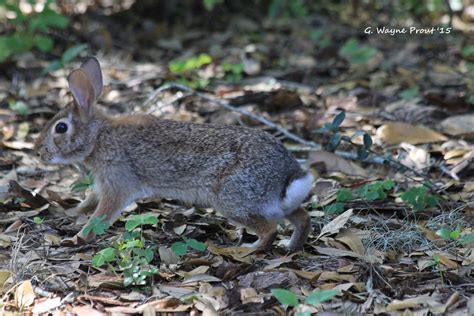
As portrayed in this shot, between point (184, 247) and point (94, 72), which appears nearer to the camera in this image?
point (184, 247)

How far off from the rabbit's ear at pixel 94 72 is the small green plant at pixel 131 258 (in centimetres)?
176

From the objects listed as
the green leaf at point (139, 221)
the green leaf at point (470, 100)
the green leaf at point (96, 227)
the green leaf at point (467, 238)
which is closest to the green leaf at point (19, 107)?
the green leaf at point (96, 227)

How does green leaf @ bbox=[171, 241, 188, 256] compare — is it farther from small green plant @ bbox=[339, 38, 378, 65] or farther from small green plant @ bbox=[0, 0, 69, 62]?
small green plant @ bbox=[339, 38, 378, 65]

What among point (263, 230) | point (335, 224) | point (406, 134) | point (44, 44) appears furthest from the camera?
point (44, 44)

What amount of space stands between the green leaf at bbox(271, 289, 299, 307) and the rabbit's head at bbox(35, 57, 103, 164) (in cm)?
278

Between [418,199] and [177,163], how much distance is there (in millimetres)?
2087

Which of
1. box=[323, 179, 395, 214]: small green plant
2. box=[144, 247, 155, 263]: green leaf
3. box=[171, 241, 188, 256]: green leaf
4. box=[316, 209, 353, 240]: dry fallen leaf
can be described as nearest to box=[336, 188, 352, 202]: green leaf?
box=[323, 179, 395, 214]: small green plant

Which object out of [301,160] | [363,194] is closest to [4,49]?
[301,160]

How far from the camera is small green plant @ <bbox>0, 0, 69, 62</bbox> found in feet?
31.0

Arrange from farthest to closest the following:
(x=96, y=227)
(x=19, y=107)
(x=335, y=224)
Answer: (x=19, y=107)
(x=335, y=224)
(x=96, y=227)

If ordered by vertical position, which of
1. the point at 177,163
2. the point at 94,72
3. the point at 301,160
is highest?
the point at 94,72

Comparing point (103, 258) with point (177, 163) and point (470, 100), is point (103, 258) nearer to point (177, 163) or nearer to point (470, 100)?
point (177, 163)

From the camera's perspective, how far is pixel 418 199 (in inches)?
248

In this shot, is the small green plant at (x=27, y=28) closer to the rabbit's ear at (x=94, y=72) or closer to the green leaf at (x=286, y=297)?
the rabbit's ear at (x=94, y=72)
